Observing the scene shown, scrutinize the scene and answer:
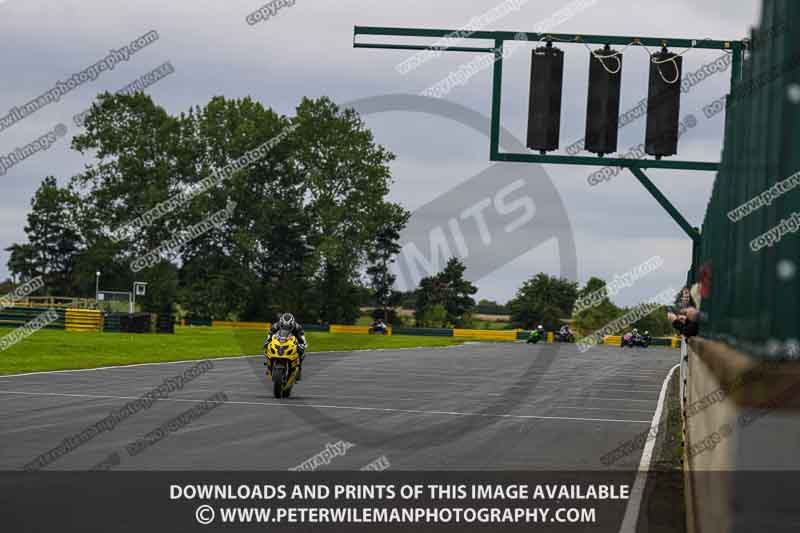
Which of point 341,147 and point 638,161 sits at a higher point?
point 341,147

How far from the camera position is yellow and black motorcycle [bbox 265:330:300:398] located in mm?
19203

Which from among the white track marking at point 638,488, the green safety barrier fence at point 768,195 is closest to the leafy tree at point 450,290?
the white track marking at point 638,488

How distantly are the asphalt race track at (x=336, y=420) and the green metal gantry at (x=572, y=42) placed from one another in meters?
4.13

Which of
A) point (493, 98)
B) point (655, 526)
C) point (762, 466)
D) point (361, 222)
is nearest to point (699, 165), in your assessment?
point (493, 98)

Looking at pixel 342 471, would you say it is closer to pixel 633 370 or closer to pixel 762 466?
pixel 762 466

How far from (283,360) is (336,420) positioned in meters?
3.76

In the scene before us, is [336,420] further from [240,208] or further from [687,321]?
[240,208]

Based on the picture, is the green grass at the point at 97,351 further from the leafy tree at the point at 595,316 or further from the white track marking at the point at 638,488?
the leafy tree at the point at 595,316

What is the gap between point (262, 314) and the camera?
8806cm

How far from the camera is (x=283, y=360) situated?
19453 mm

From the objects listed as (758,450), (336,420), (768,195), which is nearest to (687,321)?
(336,420)

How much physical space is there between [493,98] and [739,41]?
4197 millimetres

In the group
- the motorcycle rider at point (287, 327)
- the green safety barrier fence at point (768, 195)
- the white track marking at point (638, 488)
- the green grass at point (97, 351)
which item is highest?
the green safety barrier fence at point (768, 195)

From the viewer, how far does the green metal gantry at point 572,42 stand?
19641 millimetres
